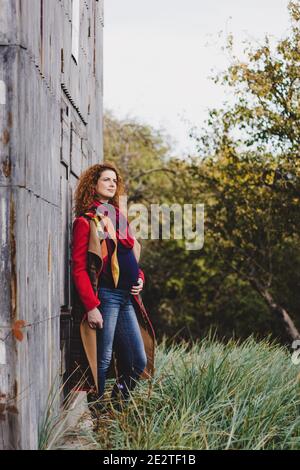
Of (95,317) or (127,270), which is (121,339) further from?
(127,270)

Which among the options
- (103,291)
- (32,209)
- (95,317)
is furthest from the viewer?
(103,291)

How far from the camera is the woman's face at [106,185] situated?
6.16 m

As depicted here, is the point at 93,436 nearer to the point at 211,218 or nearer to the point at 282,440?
the point at 282,440

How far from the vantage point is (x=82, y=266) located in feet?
19.1

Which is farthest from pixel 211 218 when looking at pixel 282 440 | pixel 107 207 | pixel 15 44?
pixel 15 44

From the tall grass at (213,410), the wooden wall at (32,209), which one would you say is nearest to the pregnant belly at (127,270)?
the wooden wall at (32,209)

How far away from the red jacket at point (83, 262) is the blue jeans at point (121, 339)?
0.36 ft

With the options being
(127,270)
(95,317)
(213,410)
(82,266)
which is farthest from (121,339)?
(213,410)

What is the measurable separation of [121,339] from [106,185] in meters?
1.09

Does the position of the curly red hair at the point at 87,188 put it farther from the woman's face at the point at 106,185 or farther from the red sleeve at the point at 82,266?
the red sleeve at the point at 82,266

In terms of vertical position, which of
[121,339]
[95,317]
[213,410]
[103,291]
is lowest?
[213,410]

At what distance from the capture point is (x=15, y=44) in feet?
14.6

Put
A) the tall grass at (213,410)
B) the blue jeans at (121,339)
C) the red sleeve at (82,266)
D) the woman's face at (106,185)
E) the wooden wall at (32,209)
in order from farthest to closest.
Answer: the woman's face at (106,185) < the blue jeans at (121,339) < the red sleeve at (82,266) < the tall grass at (213,410) < the wooden wall at (32,209)

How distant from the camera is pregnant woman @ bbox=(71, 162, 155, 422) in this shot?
5883mm
